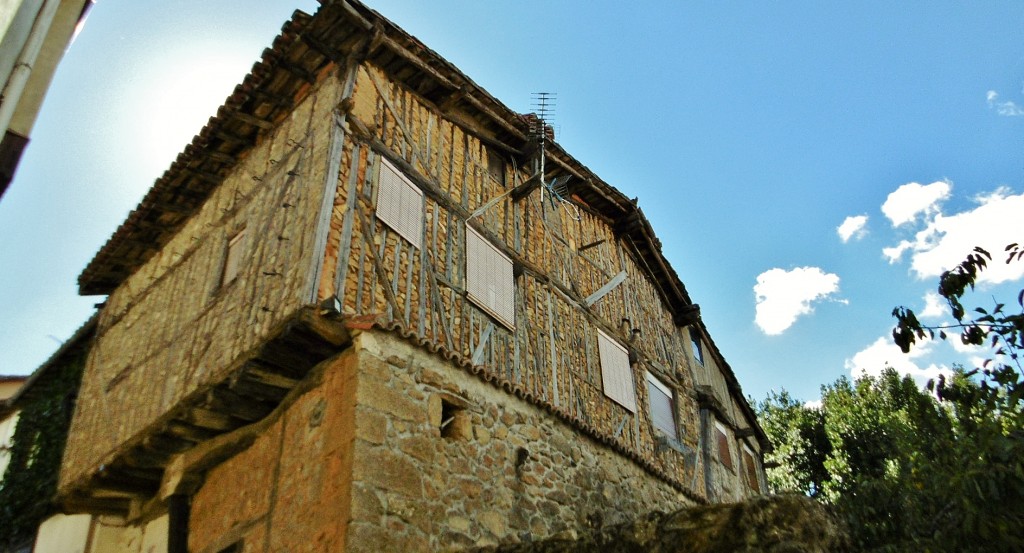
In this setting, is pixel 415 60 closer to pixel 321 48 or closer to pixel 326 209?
pixel 321 48

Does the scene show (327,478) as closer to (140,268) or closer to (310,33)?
(310,33)

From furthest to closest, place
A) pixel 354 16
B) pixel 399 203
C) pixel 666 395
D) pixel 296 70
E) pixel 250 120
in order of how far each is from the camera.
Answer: pixel 666 395
pixel 250 120
pixel 296 70
pixel 354 16
pixel 399 203

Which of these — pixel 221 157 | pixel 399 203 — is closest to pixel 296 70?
pixel 221 157

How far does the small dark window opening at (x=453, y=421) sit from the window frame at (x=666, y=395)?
16.5 feet

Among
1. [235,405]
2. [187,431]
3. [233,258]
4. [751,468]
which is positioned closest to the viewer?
[235,405]

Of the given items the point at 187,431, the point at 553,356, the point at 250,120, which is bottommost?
the point at 187,431

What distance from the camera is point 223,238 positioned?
9.48 m

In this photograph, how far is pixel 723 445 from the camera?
579 inches

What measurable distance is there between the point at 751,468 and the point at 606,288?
6609 millimetres

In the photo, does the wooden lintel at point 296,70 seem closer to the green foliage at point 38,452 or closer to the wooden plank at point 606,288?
the wooden plank at point 606,288

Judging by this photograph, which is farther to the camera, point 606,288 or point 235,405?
point 606,288

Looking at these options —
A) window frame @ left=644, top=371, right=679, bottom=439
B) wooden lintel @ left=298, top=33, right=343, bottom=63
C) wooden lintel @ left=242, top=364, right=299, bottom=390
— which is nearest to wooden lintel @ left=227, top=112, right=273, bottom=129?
wooden lintel @ left=298, top=33, right=343, bottom=63

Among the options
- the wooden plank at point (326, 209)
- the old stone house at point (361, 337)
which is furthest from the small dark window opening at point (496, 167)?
the wooden plank at point (326, 209)

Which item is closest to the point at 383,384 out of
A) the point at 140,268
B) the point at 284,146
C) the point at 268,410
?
the point at 268,410
